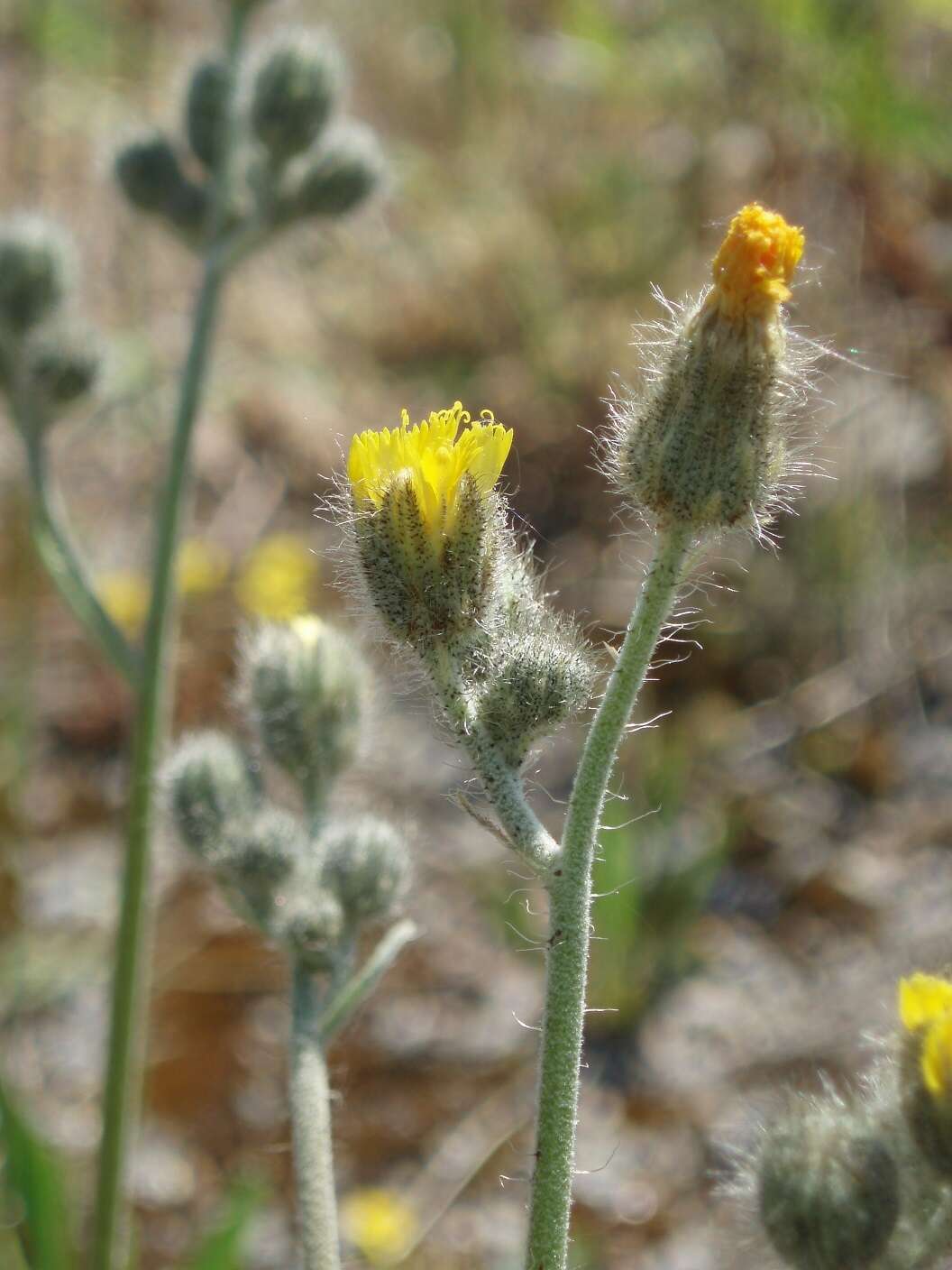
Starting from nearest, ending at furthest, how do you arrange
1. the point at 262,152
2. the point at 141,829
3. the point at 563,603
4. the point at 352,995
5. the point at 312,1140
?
the point at 312,1140 → the point at 352,995 → the point at 141,829 → the point at 262,152 → the point at 563,603

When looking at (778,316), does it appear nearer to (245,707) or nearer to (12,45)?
(245,707)

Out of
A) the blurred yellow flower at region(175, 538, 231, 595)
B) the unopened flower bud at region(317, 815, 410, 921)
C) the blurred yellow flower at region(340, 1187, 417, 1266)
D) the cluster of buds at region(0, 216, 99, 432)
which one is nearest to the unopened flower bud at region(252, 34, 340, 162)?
the cluster of buds at region(0, 216, 99, 432)

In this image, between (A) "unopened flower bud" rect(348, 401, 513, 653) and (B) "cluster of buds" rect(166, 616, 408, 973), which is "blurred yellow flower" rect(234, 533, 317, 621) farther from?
(A) "unopened flower bud" rect(348, 401, 513, 653)

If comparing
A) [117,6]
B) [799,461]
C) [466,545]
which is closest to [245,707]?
[466,545]

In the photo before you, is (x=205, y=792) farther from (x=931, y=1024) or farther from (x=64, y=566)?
(x=931, y=1024)

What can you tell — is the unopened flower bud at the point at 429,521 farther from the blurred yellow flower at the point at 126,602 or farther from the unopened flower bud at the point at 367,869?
the blurred yellow flower at the point at 126,602

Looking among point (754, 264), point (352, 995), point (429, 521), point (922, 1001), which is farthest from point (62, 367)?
point (922, 1001)

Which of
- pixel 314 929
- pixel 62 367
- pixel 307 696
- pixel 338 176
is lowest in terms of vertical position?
pixel 314 929
